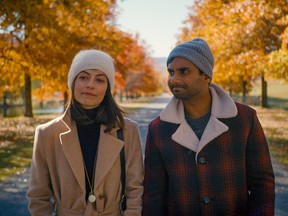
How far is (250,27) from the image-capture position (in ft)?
47.4

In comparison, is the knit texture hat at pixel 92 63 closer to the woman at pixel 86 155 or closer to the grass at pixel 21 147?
the woman at pixel 86 155

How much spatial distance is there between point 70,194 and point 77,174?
0.50 ft

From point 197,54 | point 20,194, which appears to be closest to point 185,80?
point 197,54

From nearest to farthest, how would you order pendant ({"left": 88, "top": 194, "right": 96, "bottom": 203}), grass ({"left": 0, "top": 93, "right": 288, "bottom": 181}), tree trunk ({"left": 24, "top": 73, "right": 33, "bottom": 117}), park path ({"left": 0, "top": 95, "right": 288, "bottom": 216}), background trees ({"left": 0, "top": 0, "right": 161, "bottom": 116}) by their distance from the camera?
pendant ({"left": 88, "top": 194, "right": 96, "bottom": 203}) < park path ({"left": 0, "top": 95, "right": 288, "bottom": 216}) < grass ({"left": 0, "top": 93, "right": 288, "bottom": 181}) < background trees ({"left": 0, "top": 0, "right": 161, "bottom": 116}) < tree trunk ({"left": 24, "top": 73, "right": 33, "bottom": 117})

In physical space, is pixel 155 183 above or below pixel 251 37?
below

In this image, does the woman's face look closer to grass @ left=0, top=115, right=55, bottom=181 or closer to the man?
the man

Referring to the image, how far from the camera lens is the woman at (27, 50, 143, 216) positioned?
2.71 m

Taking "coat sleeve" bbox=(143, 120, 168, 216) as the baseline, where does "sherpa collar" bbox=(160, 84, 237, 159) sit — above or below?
above

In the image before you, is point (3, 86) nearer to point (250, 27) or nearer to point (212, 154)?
point (250, 27)

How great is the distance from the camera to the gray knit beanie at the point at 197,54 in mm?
2609

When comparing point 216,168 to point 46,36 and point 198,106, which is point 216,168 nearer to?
point 198,106

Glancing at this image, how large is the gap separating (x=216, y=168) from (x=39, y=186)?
1.23 meters

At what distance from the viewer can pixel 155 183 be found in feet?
8.86

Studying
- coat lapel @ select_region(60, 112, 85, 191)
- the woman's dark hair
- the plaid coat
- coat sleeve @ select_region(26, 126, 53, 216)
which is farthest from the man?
coat sleeve @ select_region(26, 126, 53, 216)
